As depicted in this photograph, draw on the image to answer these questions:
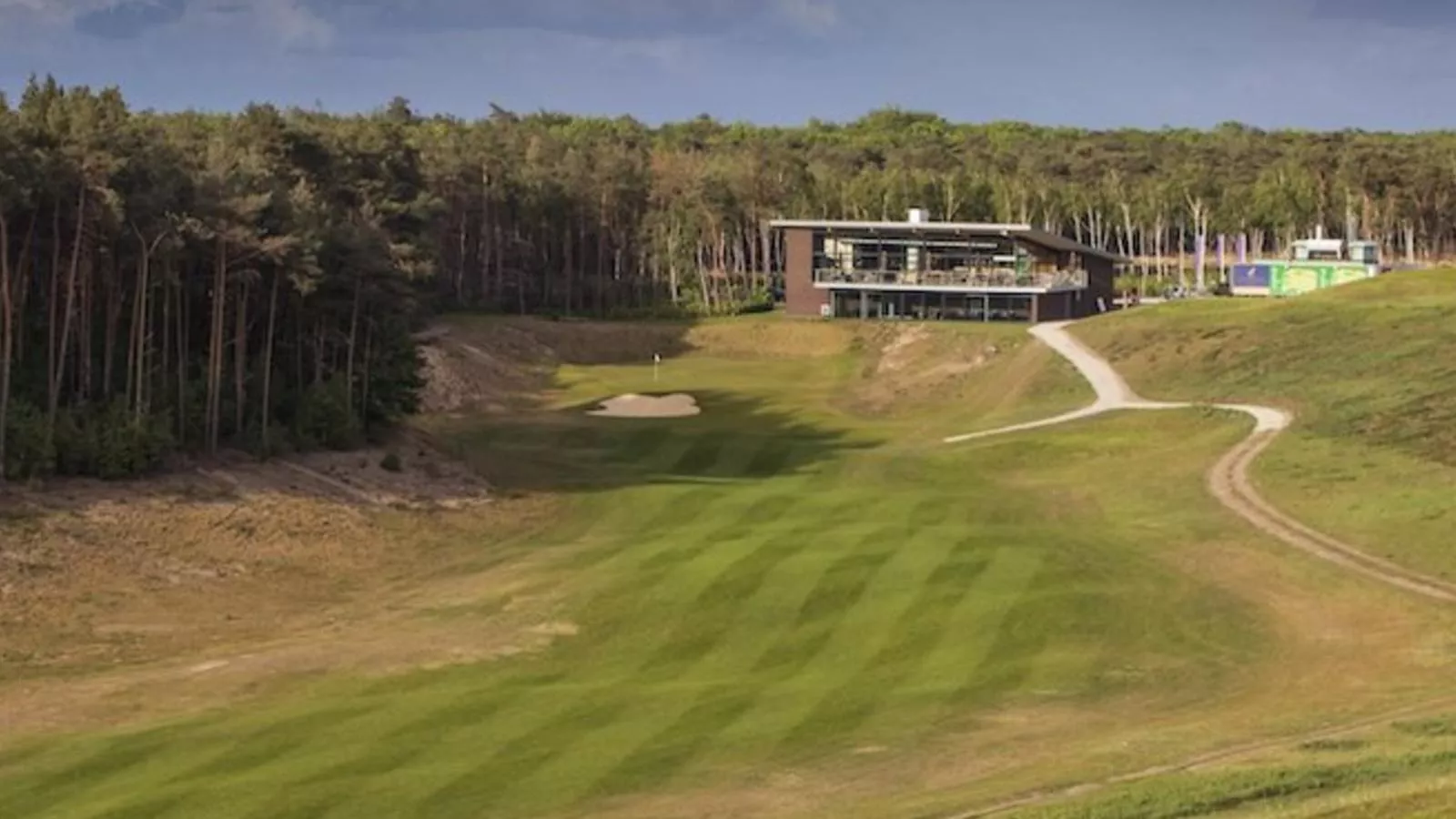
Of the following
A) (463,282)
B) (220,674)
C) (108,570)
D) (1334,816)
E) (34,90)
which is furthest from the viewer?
(463,282)

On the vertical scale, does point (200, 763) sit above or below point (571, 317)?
below

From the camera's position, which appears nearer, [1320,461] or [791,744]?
[791,744]

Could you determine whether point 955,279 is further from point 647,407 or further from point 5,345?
point 5,345

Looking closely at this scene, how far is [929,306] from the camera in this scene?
4503 inches

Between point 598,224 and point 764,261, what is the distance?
16983mm

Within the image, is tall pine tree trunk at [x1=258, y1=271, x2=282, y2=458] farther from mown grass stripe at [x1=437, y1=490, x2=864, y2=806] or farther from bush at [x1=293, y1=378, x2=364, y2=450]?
mown grass stripe at [x1=437, y1=490, x2=864, y2=806]

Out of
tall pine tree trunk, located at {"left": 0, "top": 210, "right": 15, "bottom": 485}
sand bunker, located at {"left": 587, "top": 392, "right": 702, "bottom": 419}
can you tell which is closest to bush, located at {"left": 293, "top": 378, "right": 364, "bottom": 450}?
tall pine tree trunk, located at {"left": 0, "top": 210, "right": 15, "bottom": 485}

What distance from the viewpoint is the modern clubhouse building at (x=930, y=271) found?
112500 mm

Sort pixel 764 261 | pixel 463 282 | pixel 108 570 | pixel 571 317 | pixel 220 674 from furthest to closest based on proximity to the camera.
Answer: pixel 764 261
pixel 463 282
pixel 571 317
pixel 108 570
pixel 220 674

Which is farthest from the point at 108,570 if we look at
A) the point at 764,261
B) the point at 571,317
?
the point at 764,261

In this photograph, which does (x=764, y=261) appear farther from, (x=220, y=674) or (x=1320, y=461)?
(x=220, y=674)

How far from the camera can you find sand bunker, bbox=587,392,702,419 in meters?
78.5

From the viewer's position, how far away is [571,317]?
12294cm

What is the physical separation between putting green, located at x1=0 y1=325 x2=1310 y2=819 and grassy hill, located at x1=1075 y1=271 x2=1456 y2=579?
151 inches
